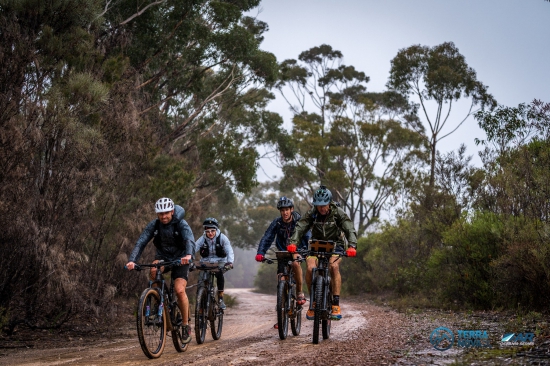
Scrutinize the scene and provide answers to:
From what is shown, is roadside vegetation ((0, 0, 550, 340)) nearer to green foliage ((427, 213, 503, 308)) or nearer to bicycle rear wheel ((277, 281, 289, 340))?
green foliage ((427, 213, 503, 308))

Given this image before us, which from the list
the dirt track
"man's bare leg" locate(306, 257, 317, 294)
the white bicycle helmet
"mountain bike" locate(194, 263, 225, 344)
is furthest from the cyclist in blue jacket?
the white bicycle helmet

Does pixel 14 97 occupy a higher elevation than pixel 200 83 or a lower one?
lower

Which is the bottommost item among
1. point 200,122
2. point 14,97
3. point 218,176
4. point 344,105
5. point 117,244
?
point 117,244

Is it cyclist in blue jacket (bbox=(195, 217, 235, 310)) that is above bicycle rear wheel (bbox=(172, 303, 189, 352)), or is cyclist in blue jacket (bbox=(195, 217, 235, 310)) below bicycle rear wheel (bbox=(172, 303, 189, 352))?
above

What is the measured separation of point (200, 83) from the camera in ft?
80.0

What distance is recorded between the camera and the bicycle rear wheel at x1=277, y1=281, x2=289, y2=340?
856 cm

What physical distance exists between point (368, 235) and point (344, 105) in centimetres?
1145

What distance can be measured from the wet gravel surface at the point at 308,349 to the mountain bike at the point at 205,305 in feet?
0.70

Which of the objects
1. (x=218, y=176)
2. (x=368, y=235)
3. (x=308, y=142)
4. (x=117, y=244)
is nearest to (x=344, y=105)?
(x=308, y=142)

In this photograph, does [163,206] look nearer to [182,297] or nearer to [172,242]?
[172,242]

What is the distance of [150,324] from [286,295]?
2.41 meters

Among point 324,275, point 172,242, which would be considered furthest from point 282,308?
point 172,242

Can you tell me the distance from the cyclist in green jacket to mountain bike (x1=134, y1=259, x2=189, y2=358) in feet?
6.68

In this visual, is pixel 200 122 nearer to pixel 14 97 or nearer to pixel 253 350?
pixel 14 97
